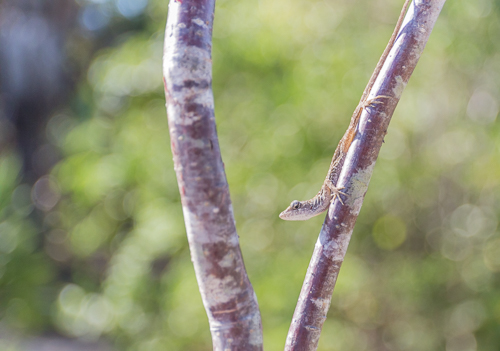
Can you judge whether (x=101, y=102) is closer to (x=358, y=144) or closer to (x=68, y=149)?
(x=68, y=149)

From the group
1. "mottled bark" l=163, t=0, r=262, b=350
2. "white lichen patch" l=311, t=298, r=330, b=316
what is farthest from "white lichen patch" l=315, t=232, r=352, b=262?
"mottled bark" l=163, t=0, r=262, b=350

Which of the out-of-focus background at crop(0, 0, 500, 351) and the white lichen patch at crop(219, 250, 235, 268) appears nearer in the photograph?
the white lichen patch at crop(219, 250, 235, 268)

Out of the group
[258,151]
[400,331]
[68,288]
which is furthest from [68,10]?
[400,331]

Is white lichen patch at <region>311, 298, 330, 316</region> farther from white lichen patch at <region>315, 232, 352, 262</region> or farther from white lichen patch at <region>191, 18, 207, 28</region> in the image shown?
white lichen patch at <region>191, 18, 207, 28</region>

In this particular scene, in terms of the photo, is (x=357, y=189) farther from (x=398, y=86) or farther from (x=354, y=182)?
(x=398, y=86)

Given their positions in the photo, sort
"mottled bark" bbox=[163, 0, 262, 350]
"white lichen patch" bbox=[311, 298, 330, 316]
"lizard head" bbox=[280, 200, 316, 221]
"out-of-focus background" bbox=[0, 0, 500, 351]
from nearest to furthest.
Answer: "mottled bark" bbox=[163, 0, 262, 350]
"white lichen patch" bbox=[311, 298, 330, 316]
"lizard head" bbox=[280, 200, 316, 221]
"out-of-focus background" bbox=[0, 0, 500, 351]
